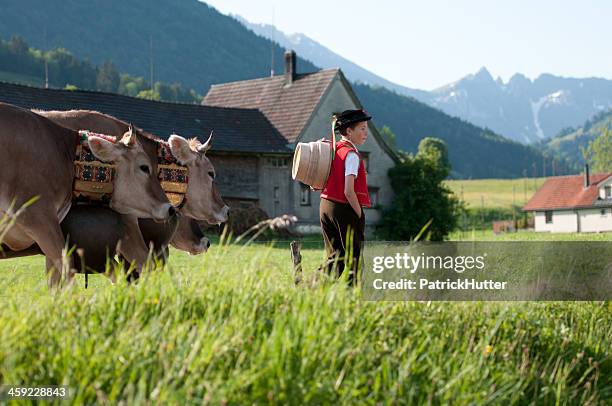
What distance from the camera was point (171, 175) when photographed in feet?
34.4

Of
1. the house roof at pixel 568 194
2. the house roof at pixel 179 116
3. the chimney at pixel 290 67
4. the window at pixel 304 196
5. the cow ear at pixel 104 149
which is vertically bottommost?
the cow ear at pixel 104 149

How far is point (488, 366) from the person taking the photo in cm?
691

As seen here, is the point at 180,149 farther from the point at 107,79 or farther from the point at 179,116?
the point at 107,79

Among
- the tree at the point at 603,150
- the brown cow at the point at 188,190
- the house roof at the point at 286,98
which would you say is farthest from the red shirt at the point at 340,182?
the tree at the point at 603,150

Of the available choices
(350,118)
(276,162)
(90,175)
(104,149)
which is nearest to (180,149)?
(104,149)

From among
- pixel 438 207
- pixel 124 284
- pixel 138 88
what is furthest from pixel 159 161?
pixel 138 88

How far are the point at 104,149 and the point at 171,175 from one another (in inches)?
55.0

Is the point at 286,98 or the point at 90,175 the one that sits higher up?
the point at 286,98

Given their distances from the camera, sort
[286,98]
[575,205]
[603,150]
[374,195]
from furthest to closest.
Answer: [603,150] → [575,205] → [374,195] → [286,98]

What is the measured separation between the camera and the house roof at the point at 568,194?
9812 cm

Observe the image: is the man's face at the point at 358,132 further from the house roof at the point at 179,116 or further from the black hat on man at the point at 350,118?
the house roof at the point at 179,116

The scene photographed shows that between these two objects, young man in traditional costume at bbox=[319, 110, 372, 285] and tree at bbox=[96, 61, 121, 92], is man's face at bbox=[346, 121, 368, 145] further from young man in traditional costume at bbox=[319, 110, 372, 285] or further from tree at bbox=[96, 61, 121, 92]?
tree at bbox=[96, 61, 121, 92]

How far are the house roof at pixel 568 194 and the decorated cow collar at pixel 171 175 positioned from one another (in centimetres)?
9200

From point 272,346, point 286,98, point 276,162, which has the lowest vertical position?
point 272,346
